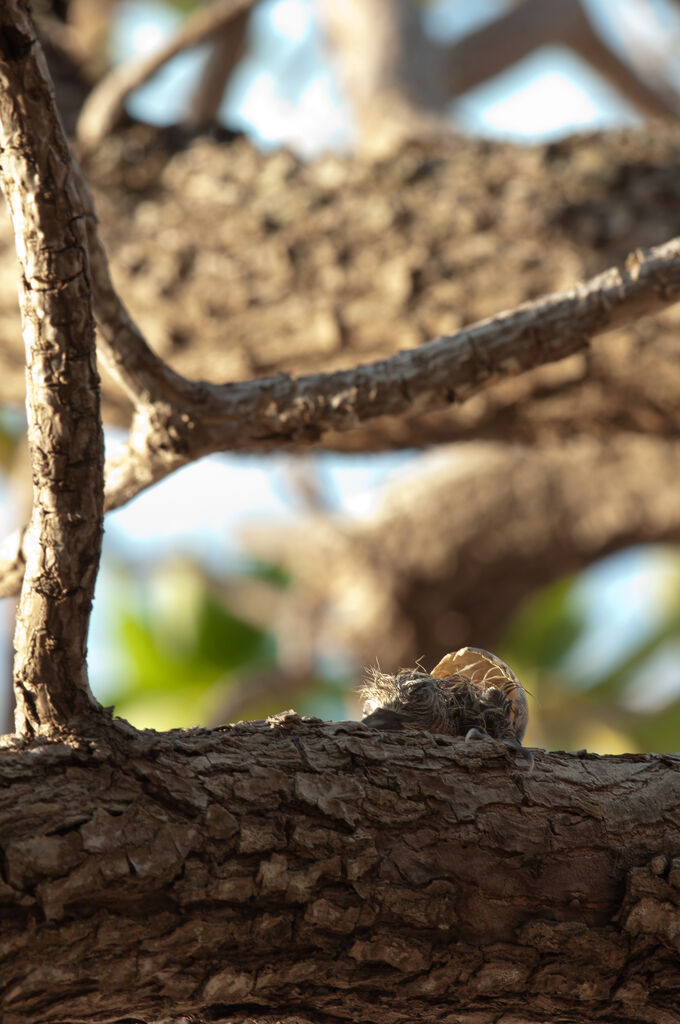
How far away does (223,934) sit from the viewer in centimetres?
157

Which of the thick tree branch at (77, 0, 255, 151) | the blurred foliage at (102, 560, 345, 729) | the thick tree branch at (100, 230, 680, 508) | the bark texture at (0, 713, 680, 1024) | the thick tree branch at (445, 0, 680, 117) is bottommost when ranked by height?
Result: the bark texture at (0, 713, 680, 1024)

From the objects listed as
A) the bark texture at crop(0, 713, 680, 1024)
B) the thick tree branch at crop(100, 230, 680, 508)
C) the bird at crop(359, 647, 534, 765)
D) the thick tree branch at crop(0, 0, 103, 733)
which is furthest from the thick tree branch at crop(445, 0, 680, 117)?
the bark texture at crop(0, 713, 680, 1024)

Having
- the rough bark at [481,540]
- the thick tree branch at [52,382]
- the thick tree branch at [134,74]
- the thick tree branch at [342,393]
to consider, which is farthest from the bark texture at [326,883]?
the rough bark at [481,540]

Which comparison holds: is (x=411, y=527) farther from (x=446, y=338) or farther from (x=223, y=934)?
(x=223, y=934)

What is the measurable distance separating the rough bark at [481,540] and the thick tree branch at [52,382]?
491 cm

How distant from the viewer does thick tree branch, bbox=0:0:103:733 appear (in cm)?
155

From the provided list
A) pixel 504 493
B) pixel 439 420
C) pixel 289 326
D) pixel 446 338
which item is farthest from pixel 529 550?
pixel 446 338

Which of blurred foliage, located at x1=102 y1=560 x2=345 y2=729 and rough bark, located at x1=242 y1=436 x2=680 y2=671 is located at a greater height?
blurred foliage, located at x1=102 y1=560 x2=345 y2=729

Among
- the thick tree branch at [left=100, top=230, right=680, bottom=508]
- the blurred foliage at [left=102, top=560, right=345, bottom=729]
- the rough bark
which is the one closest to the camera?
the thick tree branch at [left=100, top=230, right=680, bottom=508]

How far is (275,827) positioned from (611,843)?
1.78 feet

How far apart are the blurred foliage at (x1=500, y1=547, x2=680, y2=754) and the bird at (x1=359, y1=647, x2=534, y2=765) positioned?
723cm

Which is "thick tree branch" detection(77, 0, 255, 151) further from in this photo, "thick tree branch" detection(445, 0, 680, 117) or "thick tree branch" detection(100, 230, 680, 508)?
"thick tree branch" detection(445, 0, 680, 117)

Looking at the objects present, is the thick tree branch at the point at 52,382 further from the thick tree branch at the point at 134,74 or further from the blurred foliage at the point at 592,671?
the blurred foliage at the point at 592,671

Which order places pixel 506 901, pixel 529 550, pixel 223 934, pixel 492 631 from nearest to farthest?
pixel 223 934 → pixel 506 901 → pixel 529 550 → pixel 492 631
